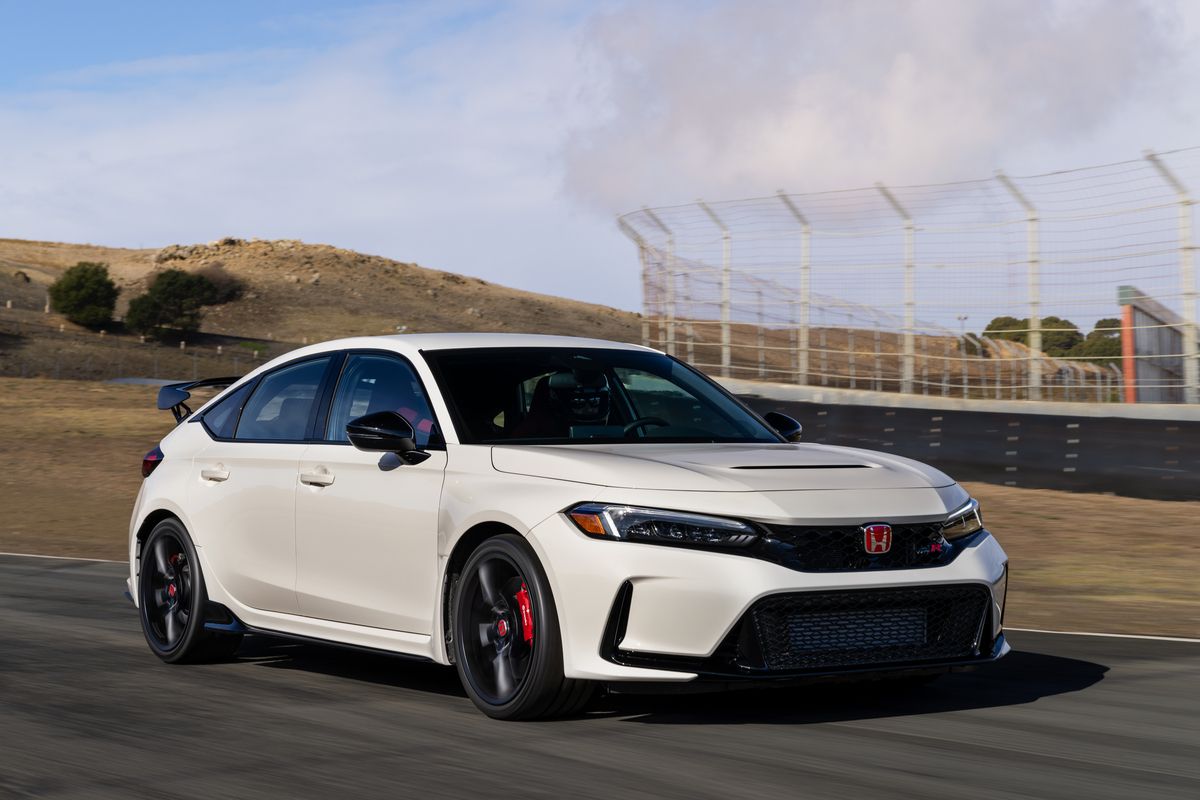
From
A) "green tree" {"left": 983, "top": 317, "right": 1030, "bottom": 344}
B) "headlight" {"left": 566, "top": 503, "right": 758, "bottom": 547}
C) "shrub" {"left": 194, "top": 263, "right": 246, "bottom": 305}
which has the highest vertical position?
"shrub" {"left": 194, "top": 263, "right": 246, "bottom": 305}

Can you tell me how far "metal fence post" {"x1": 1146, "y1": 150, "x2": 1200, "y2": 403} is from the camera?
63.0 ft

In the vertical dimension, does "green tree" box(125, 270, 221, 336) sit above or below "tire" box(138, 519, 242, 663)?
above

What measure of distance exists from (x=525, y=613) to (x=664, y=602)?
64 centimetres

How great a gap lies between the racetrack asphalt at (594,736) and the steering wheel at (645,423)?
1148 mm

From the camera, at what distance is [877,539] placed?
6.18 metres

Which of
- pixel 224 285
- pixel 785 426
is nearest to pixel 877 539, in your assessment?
pixel 785 426

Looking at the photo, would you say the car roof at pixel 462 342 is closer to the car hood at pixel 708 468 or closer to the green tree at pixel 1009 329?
the car hood at pixel 708 468

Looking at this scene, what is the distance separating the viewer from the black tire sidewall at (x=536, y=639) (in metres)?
6.20

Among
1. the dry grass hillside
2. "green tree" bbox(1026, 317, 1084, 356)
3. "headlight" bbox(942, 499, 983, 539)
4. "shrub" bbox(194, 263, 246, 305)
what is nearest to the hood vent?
"headlight" bbox(942, 499, 983, 539)

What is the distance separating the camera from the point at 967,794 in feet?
17.2

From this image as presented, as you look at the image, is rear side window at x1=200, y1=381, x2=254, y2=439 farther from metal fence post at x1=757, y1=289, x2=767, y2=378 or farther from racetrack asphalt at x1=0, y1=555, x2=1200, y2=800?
metal fence post at x1=757, y1=289, x2=767, y2=378

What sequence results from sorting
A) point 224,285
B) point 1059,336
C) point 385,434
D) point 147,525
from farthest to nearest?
point 224,285
point 1059,336
point 147,525
point 385,434

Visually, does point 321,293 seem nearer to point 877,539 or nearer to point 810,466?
point 810,466

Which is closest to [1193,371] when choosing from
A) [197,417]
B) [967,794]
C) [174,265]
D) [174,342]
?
[197,417]
